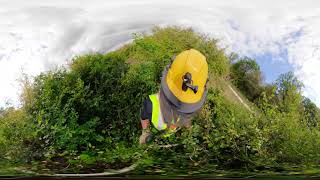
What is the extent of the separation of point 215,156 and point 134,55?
11.4 feet

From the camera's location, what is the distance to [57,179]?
8.54 feet

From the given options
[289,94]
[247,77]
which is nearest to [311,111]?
[289,94]

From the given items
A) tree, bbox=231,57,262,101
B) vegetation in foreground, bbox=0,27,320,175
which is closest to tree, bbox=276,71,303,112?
vegetation in foreground, bbox=0,27,320,175

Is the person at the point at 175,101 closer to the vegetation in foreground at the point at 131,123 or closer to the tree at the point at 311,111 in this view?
the vegetation in foreground at the point at 131,123

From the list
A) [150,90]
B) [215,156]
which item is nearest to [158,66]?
[150,90]

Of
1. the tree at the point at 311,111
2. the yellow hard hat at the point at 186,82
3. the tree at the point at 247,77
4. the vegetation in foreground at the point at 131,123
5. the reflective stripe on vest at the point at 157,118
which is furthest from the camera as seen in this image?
the tree at the point at 247,77

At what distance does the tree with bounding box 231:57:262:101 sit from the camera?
1228cm

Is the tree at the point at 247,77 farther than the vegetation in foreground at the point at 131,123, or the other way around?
the tree at the point at 247,77

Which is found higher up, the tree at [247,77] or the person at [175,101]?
the tree at [247,77]

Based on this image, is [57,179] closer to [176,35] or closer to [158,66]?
[158,66]

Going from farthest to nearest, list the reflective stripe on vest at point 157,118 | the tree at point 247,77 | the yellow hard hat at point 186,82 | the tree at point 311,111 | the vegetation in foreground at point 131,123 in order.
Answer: the tree at point 247,77, the yellow hard hat at point 186,82, the reflective stripe on vest at point 157,118, the tree at point 311,111, the vegetation in foreground at point 131,123

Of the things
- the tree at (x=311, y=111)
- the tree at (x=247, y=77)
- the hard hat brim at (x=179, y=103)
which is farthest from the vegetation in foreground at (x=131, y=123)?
the tree at (x=247, y=77)

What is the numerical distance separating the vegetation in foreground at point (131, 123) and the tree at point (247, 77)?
4.72 meters

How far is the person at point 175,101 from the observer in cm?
618
